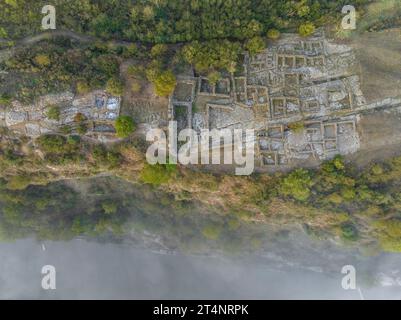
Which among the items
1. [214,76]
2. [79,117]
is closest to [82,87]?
[79,117]

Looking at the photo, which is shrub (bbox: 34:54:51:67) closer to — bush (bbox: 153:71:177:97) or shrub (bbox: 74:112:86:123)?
shrub (bbox: 74:112:86:123)

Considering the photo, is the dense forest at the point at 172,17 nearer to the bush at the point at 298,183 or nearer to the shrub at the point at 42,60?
the shrub at the point at 42,60

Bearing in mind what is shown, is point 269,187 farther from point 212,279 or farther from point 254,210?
point 212,279

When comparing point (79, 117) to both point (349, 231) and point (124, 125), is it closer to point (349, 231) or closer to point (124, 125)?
point (124, 125)

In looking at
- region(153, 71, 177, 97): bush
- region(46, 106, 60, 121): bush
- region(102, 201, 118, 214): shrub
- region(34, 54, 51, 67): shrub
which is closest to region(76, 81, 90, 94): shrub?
region(46, 106, 60, 121): bush

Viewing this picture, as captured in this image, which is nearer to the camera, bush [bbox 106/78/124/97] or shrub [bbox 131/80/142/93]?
bush [bbox 106/78/124/97]

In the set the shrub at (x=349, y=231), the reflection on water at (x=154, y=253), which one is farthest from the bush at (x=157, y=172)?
the shrub at (x=349, y=231)
